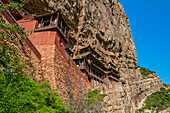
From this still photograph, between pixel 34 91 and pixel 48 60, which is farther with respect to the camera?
pixel 48 60

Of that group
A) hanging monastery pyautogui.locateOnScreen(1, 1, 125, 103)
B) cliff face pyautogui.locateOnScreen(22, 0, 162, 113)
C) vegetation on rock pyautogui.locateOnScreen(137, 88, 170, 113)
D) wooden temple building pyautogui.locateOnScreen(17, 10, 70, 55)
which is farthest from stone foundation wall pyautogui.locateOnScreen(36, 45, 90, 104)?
vegetation on rock pyautogui.locateOnScreen(137, 88, 170, 113)

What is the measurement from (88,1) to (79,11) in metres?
5.29

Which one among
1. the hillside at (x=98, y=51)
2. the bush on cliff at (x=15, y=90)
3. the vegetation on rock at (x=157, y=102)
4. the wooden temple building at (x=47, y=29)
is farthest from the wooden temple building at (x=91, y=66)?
the bush on cliff at (x=15, y=90)

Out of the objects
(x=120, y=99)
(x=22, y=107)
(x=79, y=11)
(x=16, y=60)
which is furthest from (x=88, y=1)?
(x=22, y=107)

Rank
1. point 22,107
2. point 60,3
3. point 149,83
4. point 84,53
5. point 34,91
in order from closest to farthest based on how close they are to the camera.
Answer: point 22,107, point 34,91, point 60,3, point 84,53, point 149,83

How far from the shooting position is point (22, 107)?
615 cm

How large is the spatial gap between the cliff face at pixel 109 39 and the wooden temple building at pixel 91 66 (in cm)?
201

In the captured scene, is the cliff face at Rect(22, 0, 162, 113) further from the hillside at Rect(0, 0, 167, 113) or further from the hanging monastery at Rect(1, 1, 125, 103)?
the hanging monastery at Rect(1, 1, 125, 103)

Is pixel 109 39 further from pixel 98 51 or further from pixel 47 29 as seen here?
pixel 47 29

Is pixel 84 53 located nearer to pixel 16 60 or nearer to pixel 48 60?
pixel 48 60

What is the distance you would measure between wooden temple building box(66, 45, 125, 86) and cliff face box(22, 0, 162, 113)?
2.01m

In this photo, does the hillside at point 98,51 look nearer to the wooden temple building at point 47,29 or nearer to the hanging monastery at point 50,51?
the hanging monastery at point 50,51

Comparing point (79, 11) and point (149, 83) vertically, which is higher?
point (79, 11)

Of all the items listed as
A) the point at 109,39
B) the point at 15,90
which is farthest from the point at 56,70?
the point at 109,39
